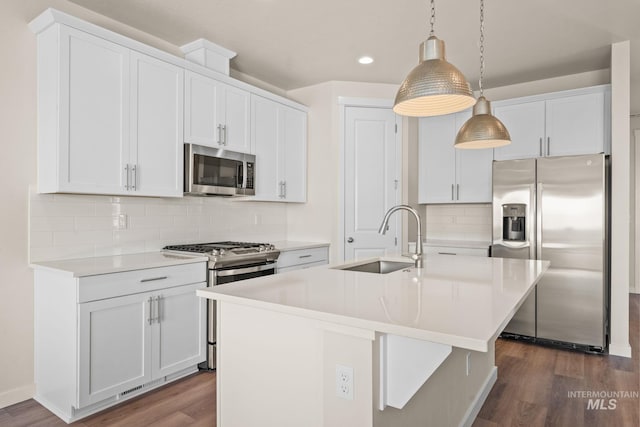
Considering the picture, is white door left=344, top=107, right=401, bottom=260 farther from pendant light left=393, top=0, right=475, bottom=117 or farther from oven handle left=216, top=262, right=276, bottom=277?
pendant light left=393, top=0, right=475, bottom=117

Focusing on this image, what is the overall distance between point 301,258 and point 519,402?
215 cm

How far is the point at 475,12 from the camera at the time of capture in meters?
2.90

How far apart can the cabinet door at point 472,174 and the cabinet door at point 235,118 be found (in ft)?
7.51

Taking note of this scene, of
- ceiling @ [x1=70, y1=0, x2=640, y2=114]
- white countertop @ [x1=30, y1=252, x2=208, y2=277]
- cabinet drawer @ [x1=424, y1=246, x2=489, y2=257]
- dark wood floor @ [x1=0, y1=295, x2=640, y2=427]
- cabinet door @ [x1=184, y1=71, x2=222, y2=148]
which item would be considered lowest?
dark wood floor @ [x1=0, y1=295, x2=640, y2=427]

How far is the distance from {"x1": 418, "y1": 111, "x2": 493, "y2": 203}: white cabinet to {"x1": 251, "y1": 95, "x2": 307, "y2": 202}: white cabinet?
1.39 meters

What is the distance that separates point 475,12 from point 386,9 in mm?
643

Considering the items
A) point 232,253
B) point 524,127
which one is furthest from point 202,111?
point 524,127

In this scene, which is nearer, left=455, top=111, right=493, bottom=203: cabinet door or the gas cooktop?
the gas cooktop

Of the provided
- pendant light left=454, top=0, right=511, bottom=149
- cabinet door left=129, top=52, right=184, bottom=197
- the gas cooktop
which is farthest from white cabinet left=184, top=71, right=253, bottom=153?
pendant light left=454, top=0, right=511, bottom=149

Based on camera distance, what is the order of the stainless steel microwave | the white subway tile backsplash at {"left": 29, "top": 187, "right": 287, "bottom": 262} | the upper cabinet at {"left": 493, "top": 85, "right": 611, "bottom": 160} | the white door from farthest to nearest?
the white door, the upper cabinet at {"left": 493, "top": 85, "right": 611, "bottom": 160}, the stainless steel microwave, the white subway tile backsplash at {"left": 29, "top": 187, "right": 287, "bottom": 262}

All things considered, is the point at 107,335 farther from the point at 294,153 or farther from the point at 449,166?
the point at 449,166

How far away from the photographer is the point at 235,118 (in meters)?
3.55

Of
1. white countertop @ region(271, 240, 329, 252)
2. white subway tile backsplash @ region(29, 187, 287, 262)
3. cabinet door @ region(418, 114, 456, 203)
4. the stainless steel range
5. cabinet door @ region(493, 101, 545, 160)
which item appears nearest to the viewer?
white subway tile backsplash @ region(29, 187, 287, 262)

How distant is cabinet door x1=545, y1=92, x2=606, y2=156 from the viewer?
12.0ft
